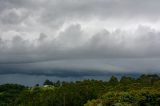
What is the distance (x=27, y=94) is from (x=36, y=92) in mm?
6891

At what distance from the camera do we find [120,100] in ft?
176

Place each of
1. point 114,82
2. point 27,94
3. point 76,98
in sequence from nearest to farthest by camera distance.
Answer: point 76,98 < point 114,82 < point 27,94

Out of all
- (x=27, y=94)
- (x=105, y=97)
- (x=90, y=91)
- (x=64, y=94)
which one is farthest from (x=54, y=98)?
(x=105, y=97)

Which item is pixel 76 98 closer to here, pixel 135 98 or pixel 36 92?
pixel 36 92

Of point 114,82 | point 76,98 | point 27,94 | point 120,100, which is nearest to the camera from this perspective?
point 120,100

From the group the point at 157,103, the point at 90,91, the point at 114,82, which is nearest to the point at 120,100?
the point at 157,103

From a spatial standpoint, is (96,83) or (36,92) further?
(36,92)

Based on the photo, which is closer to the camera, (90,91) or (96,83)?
(90,91)

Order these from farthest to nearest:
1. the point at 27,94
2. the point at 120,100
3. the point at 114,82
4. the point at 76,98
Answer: the point at 27,94 < the point at 114,82 < the point at 76,98 < the point at 120,100

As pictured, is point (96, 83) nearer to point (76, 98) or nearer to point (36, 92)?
point (76, 98)

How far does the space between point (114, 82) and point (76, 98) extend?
23.7 meters

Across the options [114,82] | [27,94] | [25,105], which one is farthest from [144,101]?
[27,94]

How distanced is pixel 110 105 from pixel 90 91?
65.9 m

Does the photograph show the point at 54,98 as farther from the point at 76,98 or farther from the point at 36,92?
the point at 36,92
